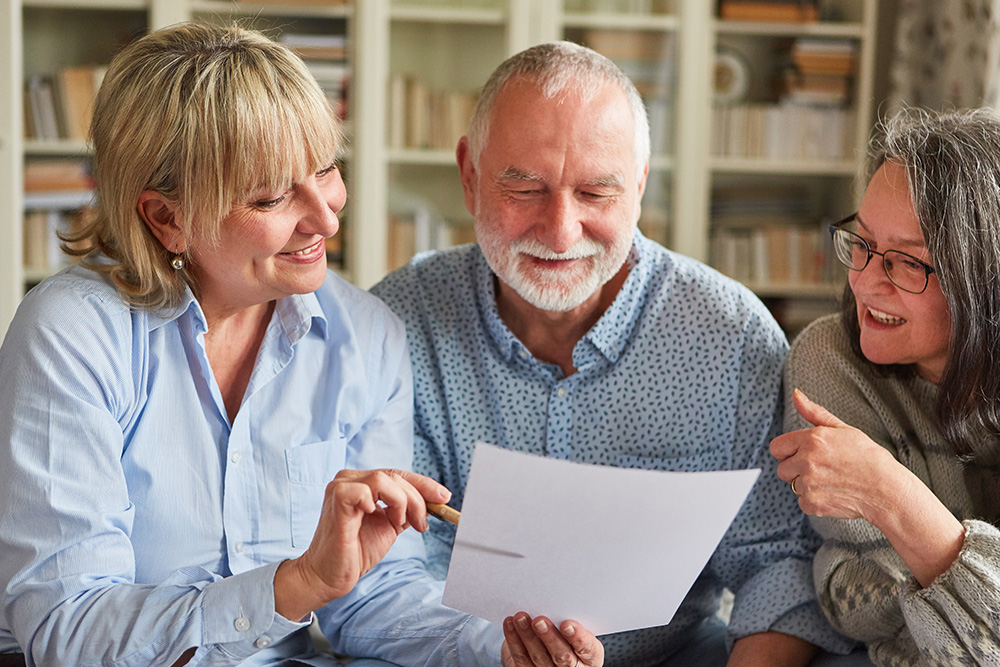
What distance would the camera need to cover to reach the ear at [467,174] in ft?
5.08

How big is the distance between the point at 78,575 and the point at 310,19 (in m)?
2.86

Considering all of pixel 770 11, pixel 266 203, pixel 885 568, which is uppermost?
pixel 770 11

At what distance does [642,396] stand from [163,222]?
29.0 inches

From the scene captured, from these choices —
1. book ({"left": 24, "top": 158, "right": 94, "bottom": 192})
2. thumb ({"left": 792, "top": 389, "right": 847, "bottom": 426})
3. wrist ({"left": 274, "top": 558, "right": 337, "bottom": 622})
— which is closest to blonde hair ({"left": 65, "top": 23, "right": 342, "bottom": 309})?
wrist ({"left": 274, "top": 558, "right": 337, "bottom": 622})

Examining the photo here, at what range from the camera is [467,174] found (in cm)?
158

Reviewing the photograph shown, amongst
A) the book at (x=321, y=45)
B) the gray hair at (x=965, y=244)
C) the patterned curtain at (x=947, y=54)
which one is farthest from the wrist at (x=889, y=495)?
the book at (x=321, y=45)

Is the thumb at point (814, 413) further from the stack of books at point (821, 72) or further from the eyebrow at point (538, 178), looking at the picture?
the stack of books at point (821, 72)

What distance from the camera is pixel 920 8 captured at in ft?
12.0

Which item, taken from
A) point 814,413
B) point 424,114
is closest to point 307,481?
point 814,413

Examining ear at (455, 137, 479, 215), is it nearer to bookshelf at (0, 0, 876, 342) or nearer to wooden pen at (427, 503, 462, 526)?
wooden pen at (427, 503, 462, 526)

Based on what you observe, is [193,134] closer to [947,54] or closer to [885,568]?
[885,568]

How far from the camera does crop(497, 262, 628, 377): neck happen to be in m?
1.54

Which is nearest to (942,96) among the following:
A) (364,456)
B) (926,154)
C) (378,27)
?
(378,27)

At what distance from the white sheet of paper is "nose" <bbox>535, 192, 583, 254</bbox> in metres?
0.50
